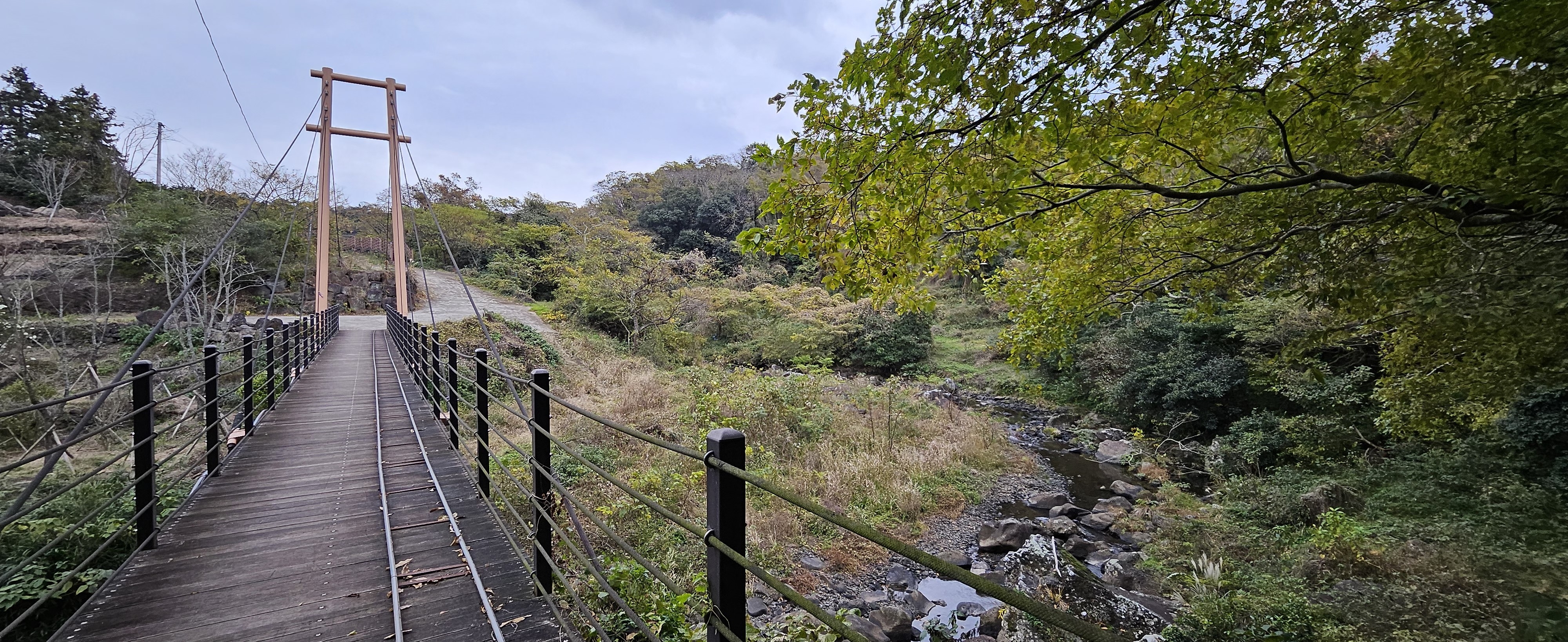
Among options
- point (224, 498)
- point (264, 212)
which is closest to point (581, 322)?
point (264, 212)

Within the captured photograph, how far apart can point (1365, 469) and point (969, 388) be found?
34.2 ft

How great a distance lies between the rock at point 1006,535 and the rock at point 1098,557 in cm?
63

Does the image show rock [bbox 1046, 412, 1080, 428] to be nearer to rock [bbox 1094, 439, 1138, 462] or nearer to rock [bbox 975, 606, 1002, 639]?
rock [bbox 1094, 439, 1138, 462]

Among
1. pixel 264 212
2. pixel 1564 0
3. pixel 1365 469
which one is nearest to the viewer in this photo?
pixel 1564 0

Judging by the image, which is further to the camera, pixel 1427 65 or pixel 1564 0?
pixel 1427 65

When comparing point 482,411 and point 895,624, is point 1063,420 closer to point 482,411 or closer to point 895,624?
point 895,624

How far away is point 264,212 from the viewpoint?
22578 millimetres

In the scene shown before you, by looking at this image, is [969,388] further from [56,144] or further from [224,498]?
[56,144]

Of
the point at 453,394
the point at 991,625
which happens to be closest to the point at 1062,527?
the point at 991,625

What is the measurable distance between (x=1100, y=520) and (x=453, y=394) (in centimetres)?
773

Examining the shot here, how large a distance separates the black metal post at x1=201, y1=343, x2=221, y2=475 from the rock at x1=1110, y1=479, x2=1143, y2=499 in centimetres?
1022

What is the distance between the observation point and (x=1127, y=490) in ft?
28.1

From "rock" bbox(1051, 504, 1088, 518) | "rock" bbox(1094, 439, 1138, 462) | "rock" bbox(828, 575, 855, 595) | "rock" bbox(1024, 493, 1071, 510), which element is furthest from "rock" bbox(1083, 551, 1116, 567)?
"rock" bbox(1094, 439, 1138, 462)

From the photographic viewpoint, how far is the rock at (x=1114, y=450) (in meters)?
10.1
